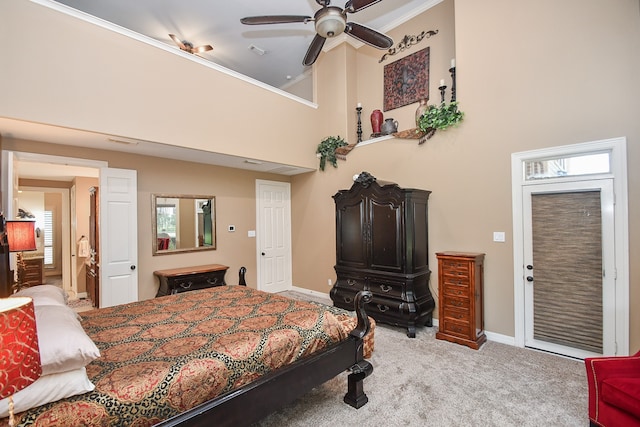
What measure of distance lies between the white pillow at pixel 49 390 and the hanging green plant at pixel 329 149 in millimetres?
4609

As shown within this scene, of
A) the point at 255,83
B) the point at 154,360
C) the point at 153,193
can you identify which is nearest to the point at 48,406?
the point at 154,360

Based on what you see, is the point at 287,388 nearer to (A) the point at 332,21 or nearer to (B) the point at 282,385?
(B) the point at 282,385

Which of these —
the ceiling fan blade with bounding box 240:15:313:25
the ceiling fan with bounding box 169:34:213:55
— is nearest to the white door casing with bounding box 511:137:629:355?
the ceiling fan blade with bounding box 240:15:313:25

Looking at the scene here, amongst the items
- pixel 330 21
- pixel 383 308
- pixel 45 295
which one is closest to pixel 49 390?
pixel 45 295

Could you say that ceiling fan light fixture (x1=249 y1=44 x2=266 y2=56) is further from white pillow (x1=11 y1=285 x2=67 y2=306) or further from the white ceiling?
white pillow (x1=11 y1=285 x2=67 y2=306)

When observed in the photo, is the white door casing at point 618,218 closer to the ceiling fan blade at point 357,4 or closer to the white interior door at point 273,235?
the ceiling fan blade at point 357,4

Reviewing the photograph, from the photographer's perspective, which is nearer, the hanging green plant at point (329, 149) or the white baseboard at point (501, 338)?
the white baseboard at point (501, 338)

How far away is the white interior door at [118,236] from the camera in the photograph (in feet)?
13.0

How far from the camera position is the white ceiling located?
4074 mm

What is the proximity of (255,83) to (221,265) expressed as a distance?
314 centimetres

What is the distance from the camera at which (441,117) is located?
3.91 meters

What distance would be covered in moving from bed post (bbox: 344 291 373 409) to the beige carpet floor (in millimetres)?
56

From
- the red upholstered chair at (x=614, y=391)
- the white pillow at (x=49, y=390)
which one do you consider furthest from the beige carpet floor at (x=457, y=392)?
the white pillow at (x=49, y=390)

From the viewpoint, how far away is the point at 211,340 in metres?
1.92
